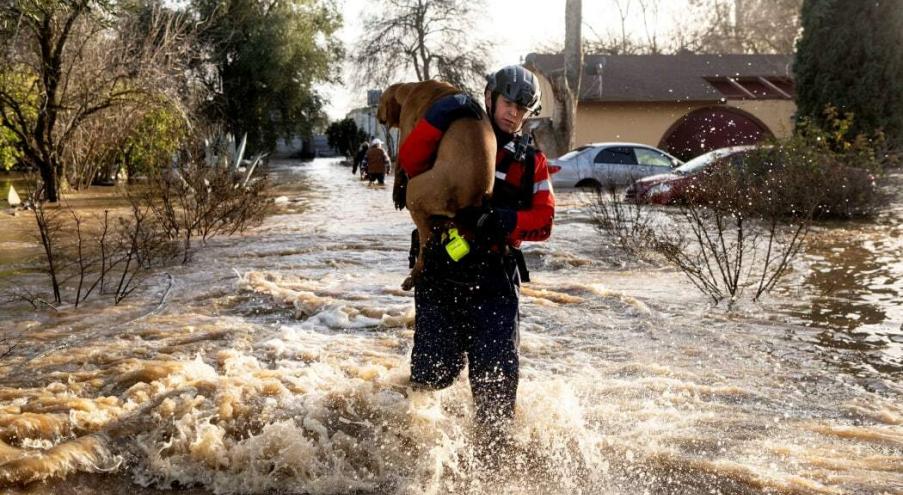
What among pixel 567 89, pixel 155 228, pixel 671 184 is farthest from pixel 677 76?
pixel 155 228

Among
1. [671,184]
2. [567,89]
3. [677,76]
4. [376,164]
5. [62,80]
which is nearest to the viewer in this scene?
[671,184]

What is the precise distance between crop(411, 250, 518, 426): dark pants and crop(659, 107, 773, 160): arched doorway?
3045 centimetres

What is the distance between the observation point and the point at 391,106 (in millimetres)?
3969

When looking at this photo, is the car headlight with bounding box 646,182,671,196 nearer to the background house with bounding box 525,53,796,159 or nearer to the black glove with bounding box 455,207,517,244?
the black glove with bounding box 455,207,517,244

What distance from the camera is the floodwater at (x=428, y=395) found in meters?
3.84

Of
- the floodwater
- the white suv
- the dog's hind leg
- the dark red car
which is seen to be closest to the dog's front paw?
the dog's hind leg

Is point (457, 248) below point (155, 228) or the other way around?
the other way around

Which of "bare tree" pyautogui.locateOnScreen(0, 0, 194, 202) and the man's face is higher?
"bare tree" pyautogui.locateOnScreen(0, 0, 194, 202)

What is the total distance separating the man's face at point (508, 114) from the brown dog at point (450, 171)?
0.62 feet

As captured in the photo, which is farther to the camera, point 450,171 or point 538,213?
point 538,213

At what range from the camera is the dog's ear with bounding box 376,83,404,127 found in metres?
3.95

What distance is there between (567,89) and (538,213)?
A: 20.1m

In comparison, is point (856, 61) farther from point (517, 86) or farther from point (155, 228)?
point (517, 86)

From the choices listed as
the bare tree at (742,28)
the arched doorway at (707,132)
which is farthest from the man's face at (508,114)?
the bare tree at (742,28)
